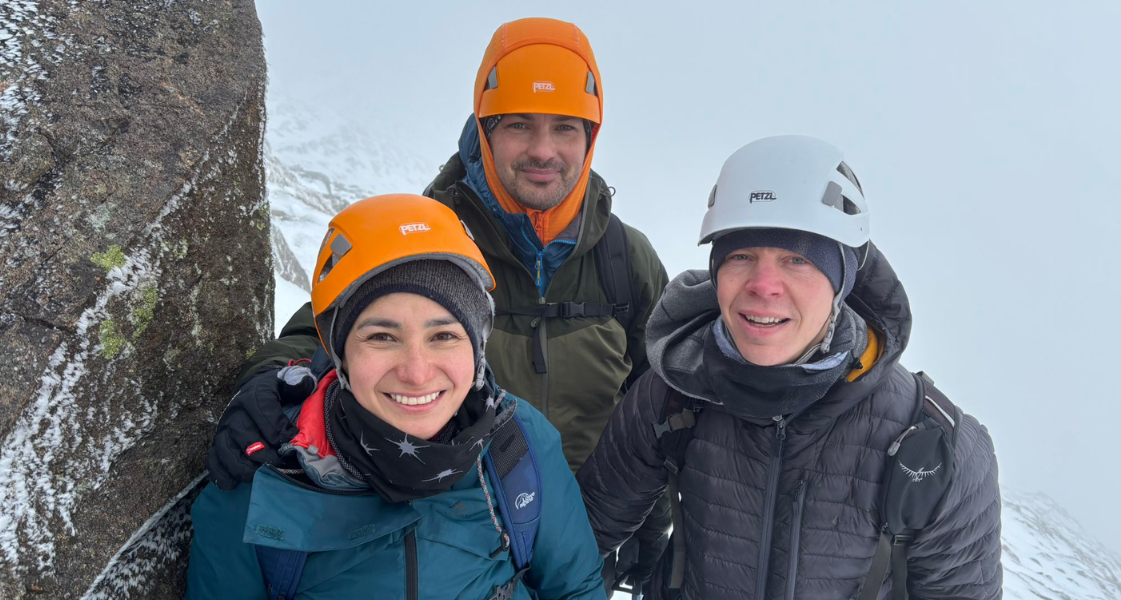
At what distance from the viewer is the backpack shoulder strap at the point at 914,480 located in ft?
9.23

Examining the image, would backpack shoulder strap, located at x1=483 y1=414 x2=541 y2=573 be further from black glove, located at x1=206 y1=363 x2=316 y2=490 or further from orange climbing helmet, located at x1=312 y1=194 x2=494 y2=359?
black glove, located at x1=206 y1=363 x2=316 y2=490

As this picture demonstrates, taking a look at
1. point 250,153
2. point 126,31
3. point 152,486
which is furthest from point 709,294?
point 126,31

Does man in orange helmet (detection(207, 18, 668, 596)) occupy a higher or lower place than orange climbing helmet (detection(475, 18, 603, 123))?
lower

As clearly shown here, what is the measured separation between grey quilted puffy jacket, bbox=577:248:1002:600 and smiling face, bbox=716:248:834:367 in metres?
0.23

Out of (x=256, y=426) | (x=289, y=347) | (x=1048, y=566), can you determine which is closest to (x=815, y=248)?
(x=256, y=426)

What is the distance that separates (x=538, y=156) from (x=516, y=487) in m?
2.34

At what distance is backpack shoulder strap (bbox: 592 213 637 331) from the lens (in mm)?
4391

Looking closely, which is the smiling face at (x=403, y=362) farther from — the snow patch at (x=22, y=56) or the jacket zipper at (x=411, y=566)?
the snow patch at (x=22, y=56)

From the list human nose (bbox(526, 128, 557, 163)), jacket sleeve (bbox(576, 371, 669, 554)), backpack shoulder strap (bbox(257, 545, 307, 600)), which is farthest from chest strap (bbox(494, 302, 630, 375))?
backpack shoulder strap (bbox(257, 545, 307, 600))

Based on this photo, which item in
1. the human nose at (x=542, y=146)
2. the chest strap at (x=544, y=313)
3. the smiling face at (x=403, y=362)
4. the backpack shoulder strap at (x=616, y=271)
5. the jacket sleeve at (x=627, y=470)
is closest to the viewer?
the smiling face at (x=403, y=362)

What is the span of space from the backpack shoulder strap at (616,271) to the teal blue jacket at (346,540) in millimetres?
1928

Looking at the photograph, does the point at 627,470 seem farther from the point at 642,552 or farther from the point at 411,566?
the point at 642,552

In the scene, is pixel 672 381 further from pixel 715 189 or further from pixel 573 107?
pixel 573 107

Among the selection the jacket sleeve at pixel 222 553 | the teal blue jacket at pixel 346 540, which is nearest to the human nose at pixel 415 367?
the teal blue jacket at pixel 346 540
